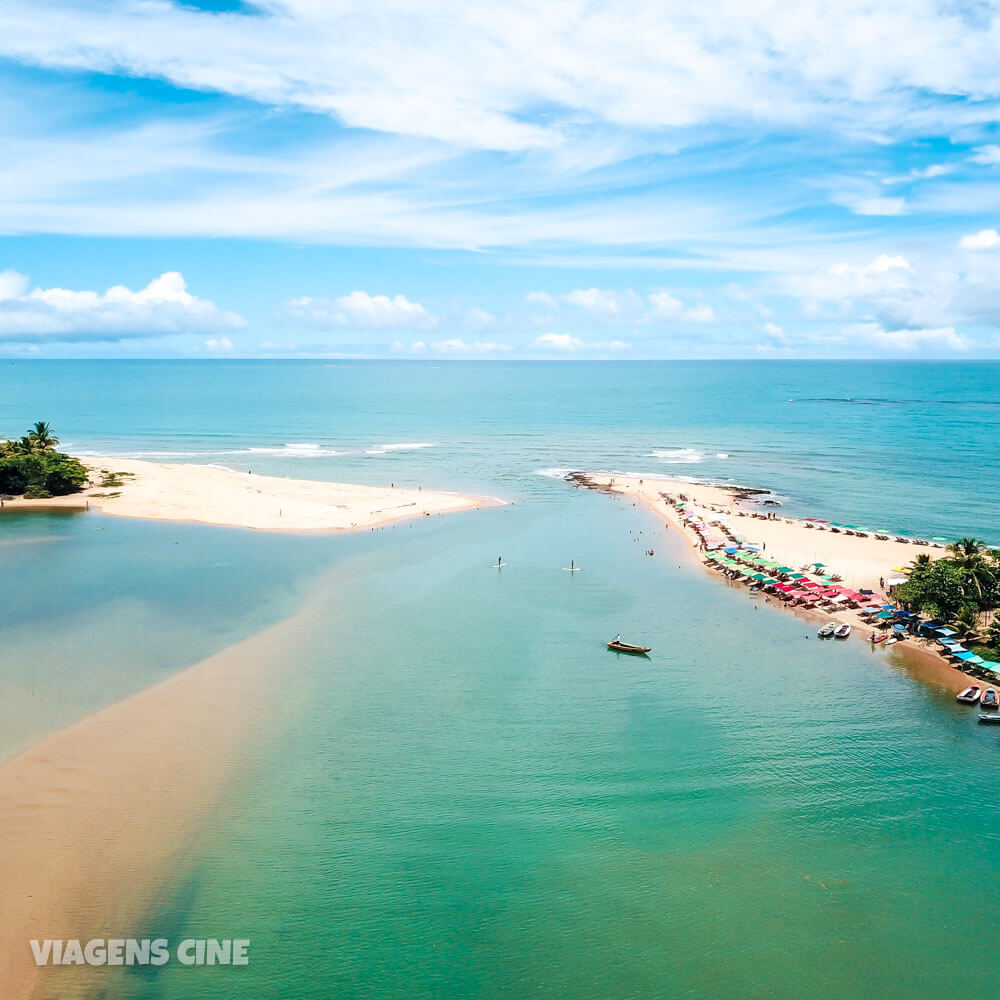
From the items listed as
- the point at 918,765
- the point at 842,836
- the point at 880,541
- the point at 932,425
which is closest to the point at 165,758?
the point at 842,836

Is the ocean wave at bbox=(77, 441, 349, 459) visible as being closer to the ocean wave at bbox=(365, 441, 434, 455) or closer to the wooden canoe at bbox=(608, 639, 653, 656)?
the ocean wave at bbox=(365, 441, 434, 455)

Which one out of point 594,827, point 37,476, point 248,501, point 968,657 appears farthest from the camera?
point 37,476

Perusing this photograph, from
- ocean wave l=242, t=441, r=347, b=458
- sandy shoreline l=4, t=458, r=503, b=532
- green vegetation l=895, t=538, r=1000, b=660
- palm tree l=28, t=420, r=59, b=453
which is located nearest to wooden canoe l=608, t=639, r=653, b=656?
green vegetation l=895, t=538, r=1000, b=660

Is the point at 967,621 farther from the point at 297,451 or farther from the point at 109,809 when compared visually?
the point at 297,451

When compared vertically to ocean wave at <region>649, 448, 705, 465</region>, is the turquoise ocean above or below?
below

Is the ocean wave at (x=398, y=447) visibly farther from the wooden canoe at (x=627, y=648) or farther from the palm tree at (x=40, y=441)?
the wooden canoe at (x=627, y=648)

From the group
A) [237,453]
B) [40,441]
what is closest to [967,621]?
[40,441]
